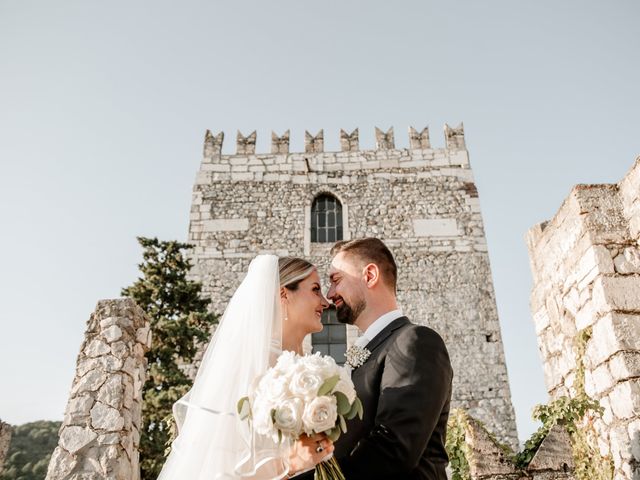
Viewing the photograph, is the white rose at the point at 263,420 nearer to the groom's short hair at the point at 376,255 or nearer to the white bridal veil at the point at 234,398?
the white bridal veil at the point at 234,398

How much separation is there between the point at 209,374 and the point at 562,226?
10.5 ft

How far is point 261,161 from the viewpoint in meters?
13.1

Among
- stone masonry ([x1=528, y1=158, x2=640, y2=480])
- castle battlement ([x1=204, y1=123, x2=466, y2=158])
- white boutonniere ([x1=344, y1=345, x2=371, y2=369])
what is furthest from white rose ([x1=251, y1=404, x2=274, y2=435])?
castle battlement ([x1=204, y1=123, x2=466, y2=158])

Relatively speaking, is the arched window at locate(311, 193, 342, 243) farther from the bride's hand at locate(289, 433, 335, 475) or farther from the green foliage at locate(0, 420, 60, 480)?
the bride's hand at locate(289, 433, 335, 475)

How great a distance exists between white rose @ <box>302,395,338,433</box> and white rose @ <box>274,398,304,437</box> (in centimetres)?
3

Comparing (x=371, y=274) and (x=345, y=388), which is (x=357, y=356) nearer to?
(x=371, y=274)

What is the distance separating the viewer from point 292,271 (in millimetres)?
2914

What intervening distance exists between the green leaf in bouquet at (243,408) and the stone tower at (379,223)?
8.79 metres

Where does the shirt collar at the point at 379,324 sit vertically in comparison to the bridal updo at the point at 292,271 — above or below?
below

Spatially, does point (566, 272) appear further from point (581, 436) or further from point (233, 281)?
point (233, 281)

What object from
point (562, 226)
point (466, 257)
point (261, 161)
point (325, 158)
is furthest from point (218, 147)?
point (562, 226)

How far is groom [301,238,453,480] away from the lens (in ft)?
6.32

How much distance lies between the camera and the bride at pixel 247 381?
202cm

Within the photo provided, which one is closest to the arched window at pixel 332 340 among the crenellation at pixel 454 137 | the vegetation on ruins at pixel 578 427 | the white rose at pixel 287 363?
the crenellation at pixel 454 137
